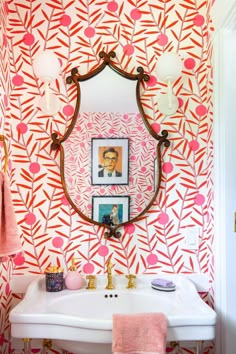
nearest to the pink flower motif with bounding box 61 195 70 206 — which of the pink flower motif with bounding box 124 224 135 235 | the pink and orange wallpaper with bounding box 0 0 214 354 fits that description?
the pink and orange wallpaper with bounding box 0 0 214 354

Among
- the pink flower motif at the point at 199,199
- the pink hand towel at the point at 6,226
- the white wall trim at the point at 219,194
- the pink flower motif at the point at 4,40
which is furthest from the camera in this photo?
the pink flower motif at the point at 199,199

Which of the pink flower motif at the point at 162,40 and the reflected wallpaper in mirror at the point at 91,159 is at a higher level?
the pink flower motif at the point at 162,40

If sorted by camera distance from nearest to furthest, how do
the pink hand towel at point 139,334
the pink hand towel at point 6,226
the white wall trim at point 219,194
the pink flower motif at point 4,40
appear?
the pink hand towel at point 139,334 → the pink hand towel at point 6,226 → the white wall trim at point 219,194 → the pink flower motif at point 4,40

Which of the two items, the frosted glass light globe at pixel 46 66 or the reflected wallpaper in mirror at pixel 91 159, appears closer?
the frosted glass light globe at pixel 46 66

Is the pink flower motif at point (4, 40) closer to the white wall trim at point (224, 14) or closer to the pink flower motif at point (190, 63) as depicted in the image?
the pink flower motif at point (190, 63)

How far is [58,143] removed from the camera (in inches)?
77.8

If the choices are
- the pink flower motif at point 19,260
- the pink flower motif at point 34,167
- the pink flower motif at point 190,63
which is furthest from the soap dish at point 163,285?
the pink flower motif at point 190,63

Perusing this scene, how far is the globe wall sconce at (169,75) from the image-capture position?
6.18 feet

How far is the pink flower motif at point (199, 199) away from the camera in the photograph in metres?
2.01

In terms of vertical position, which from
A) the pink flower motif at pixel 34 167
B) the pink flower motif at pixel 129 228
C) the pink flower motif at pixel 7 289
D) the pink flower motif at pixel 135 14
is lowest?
the pink flower motif at pixel 7 289

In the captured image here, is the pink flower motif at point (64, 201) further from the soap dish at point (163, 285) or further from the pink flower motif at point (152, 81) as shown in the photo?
the pink flower motif at point (152, 81)

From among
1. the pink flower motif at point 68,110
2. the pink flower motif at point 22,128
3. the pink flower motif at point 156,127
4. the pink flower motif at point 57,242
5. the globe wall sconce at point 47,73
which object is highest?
the globe wall sconce at point 47,73

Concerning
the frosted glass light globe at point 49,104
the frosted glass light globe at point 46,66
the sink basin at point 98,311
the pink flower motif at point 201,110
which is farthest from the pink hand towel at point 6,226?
the pink flower motif at point 201,110

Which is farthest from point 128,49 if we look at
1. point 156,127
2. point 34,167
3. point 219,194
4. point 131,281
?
point 131,281
